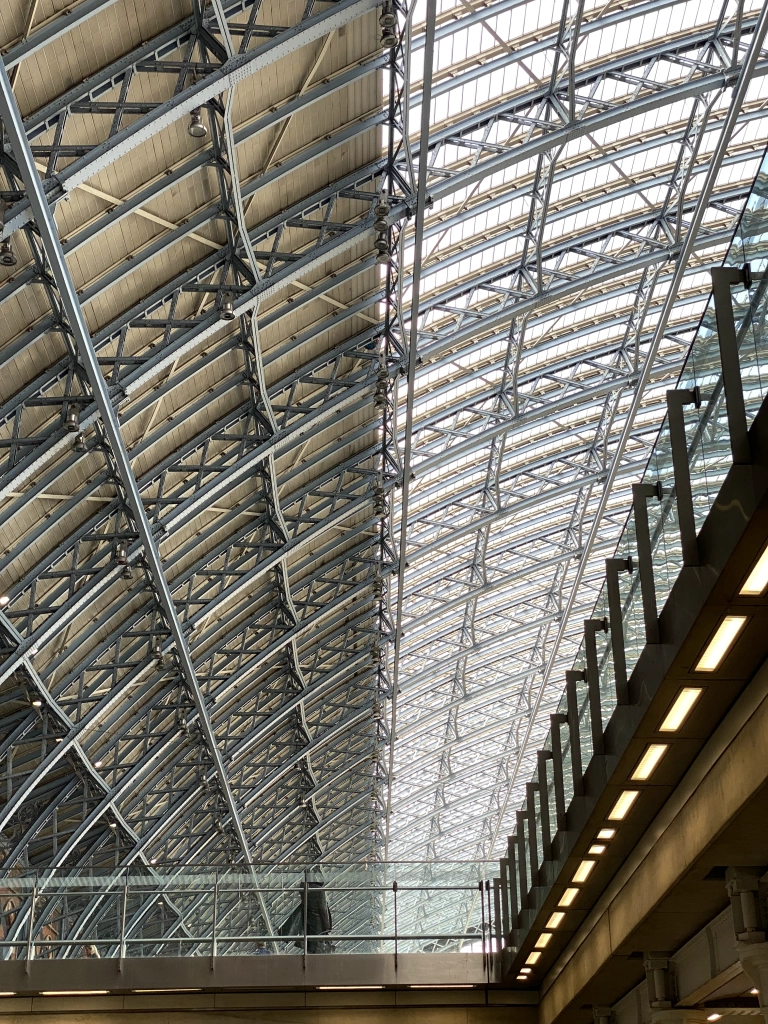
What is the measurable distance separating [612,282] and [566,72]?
9.63 m

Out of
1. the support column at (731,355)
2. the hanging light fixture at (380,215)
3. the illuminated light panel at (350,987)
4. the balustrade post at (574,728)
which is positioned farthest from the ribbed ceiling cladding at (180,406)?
the support column at (731,355)

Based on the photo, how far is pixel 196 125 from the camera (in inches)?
819

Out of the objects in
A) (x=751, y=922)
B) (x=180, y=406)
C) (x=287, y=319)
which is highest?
(x=287, y=319)

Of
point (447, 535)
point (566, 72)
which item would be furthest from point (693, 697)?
point (447, 535)

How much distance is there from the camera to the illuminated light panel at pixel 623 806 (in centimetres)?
1479

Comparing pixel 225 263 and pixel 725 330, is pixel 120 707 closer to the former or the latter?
pixel 225 263

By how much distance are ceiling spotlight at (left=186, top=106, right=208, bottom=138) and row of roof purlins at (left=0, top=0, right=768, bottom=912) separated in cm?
24

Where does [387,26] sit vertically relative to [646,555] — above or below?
above

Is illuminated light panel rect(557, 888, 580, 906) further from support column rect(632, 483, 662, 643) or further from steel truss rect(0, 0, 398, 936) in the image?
steel truss rect(0, 0, 398, 936)

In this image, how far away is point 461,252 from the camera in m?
30.9

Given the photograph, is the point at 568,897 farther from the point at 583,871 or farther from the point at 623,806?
the point at 623,806

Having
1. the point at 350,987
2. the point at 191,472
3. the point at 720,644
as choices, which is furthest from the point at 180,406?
the point at 720,644

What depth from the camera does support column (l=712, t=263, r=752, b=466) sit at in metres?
9.33

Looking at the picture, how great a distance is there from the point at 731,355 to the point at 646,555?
3.57 metres
